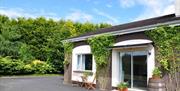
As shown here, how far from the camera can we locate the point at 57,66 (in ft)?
116

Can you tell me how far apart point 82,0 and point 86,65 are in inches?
423

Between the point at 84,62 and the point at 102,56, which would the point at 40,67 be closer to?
the point at 84,62

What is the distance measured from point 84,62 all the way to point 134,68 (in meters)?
6.39

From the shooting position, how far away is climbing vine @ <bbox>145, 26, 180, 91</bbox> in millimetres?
14117

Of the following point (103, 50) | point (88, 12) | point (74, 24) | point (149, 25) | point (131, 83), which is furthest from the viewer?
point (88, 12)

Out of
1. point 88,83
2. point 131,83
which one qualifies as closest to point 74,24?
point 88,83

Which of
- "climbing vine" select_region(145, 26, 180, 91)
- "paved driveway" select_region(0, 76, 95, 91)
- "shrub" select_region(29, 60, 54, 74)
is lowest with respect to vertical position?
"paved driveway" select_region(0, 76, 95, 91)

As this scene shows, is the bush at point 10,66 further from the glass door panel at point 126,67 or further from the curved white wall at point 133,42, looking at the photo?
the glass door panel at point 126,67

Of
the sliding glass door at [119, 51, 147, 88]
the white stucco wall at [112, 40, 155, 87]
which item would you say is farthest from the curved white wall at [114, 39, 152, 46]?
the sliding glass door at [119, 51, 147, 88]

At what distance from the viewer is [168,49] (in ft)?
47.4

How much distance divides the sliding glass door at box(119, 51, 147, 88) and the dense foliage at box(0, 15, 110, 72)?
18052 millimetres

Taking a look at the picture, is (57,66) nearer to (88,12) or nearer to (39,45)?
(39,45)

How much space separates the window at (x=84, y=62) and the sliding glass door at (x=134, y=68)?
12.7 ft

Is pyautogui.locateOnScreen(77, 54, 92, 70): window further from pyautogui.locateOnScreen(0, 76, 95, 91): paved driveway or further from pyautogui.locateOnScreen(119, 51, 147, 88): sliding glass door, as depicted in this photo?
pyautogui.locateOnScreen(119, 51, 147, 88): sliding glass door
